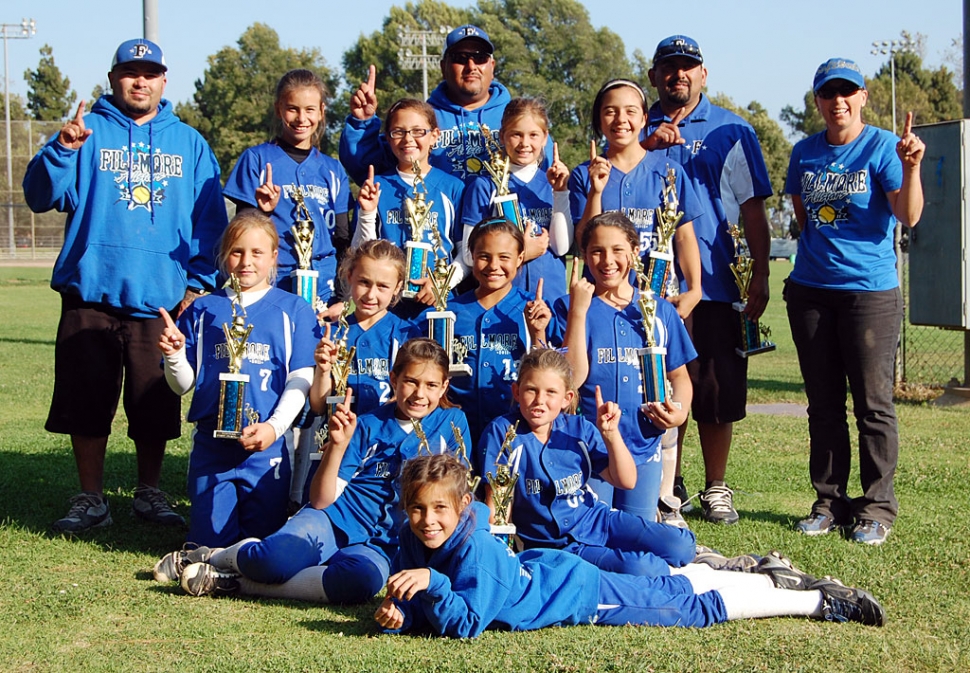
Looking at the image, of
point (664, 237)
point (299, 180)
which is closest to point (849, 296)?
point (664, 237)

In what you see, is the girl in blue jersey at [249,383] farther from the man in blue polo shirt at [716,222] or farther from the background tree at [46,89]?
the background tree at [46,89]

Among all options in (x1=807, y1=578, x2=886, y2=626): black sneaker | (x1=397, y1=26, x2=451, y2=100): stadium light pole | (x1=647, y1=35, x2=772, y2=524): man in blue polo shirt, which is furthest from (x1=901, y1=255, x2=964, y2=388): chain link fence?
(x1=397, y1=26, x2=451, y2=100): stadium light pole

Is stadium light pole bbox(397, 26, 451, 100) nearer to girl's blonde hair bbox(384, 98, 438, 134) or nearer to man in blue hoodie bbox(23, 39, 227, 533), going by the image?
man in blue hoodie bbox(23, 39, 227, 533)

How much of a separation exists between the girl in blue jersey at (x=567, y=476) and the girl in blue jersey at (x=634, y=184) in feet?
3.56

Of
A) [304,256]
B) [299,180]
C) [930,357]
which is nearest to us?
[304,256]

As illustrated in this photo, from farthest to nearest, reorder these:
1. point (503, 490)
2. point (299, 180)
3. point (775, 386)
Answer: point (775, 386), point (299, 180), point (503, 490)

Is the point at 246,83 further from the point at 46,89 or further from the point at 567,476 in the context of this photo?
the point at 567,476

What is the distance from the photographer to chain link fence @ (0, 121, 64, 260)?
155ft

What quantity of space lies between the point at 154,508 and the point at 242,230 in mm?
1781

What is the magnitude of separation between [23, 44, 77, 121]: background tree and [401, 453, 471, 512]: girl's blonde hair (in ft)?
241

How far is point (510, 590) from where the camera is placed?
406 centimetres

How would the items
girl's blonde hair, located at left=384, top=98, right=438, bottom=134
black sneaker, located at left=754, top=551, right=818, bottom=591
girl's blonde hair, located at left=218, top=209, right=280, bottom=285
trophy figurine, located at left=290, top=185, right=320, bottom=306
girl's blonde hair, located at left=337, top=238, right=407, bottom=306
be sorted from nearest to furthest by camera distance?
black sneaker, located at left=754, top=551, right=818, bottom=591
girl's blonde hair, located at left=337, top=238, right=407, bottom=306
girl's blonde hair, located at left=218, top=209, right=280, bottom=285
trophy figurine, located at left=290, top=185, right=320, bottom=306
girl's blonde hair, located at left=384, top=98, right=438, bottom=134

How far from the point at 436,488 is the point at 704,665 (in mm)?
1087

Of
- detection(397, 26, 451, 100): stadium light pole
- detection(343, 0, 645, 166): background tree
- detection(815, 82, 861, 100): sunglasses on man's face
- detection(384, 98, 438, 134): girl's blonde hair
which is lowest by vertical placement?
detection(384, 98, 438, 134): girl's blonde hair
